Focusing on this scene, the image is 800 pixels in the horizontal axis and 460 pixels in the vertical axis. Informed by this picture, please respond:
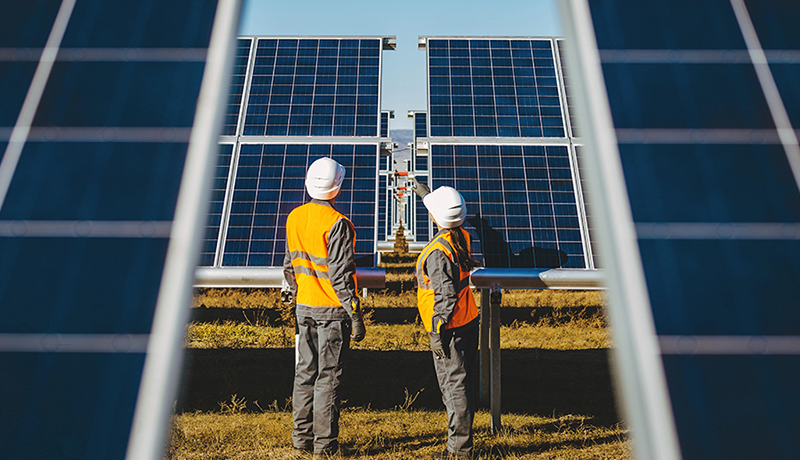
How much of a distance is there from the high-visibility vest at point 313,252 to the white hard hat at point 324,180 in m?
0.11

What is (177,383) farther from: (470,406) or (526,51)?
(526,51)

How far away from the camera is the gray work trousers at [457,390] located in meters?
3.48

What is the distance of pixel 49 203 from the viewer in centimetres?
167

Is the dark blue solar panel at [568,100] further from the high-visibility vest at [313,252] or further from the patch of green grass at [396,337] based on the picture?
the high-visibility vest at [313,252]

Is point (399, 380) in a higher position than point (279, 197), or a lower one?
lower

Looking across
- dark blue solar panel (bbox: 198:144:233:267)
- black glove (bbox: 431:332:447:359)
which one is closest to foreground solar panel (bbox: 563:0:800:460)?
black glove (bbox: 431:332:447:359)

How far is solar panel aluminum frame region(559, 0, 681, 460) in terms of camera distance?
137cm

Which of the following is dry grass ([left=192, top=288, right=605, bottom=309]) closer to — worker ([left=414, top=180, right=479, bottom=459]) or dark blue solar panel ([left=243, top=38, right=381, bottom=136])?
dark blue solar panel ([left=243, top=38, right=381, bottom=136])

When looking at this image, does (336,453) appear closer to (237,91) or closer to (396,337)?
(396,337)

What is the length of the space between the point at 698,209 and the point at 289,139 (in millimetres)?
6203

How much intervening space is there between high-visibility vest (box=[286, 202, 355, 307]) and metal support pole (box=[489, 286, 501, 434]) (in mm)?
1515

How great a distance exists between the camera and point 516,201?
6.24 metres

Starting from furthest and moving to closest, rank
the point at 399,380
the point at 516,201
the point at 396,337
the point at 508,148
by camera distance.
→ the point at 396,337, the point at 508,148, the point at 516,201, the point at 399,380

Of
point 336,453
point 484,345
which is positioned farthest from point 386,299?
point 336,453
